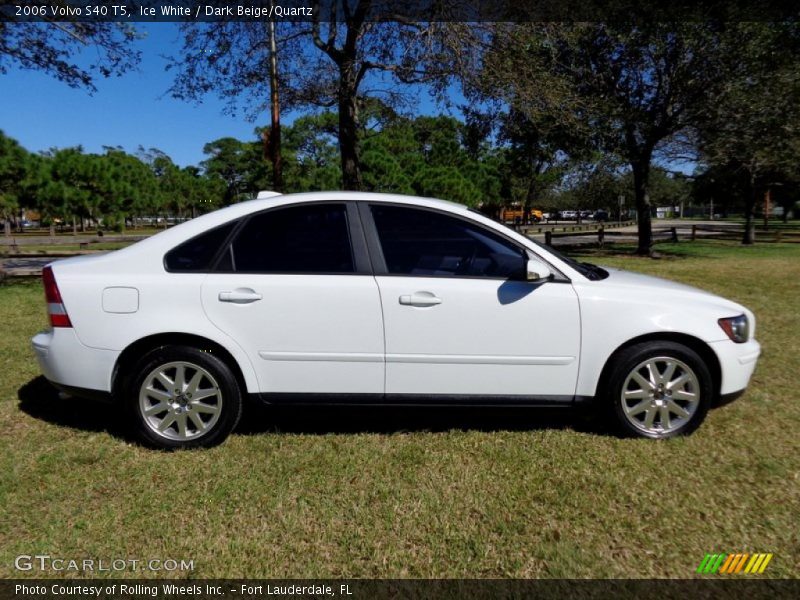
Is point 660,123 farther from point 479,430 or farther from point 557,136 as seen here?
point 479,430

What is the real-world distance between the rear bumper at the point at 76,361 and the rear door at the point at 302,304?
2.45ft

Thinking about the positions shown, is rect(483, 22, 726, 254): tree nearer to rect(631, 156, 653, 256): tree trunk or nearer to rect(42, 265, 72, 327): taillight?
rect(631, 156, 653, 256): tree trunk

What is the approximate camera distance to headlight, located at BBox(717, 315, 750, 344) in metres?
3.41

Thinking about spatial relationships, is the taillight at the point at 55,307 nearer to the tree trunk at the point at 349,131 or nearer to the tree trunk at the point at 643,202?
Result: the tree trunk at the point at 349,131

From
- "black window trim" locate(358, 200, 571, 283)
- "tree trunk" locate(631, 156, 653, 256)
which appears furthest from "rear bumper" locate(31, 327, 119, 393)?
"tree trunk" locate(631, 156, 653, 256)

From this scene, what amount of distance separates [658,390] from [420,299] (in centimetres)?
171

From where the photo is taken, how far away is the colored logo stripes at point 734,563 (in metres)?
2.32

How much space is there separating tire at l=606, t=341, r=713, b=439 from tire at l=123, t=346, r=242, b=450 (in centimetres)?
249

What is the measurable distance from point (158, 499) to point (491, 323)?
2159 mm

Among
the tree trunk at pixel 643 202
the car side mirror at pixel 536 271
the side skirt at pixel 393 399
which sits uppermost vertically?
the tree trunk at pixel 643 202

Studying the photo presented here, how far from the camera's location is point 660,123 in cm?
1627

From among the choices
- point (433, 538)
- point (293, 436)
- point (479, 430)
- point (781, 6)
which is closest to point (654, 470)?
point (479, 430)

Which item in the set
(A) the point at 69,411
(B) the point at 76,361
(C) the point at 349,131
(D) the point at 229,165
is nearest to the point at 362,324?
(B) the point at 76,361

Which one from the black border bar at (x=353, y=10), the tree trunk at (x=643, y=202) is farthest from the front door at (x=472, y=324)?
the tree trunk at (x=643, y=202)
